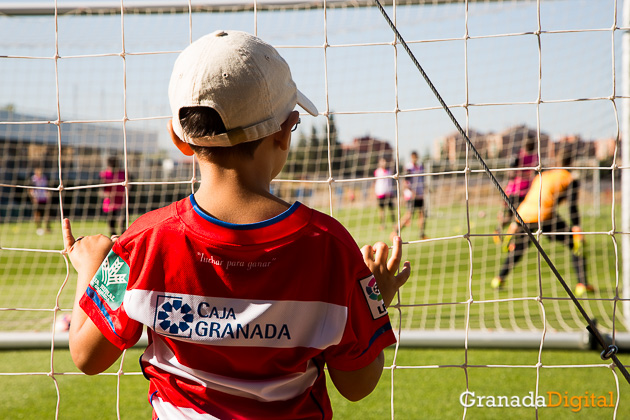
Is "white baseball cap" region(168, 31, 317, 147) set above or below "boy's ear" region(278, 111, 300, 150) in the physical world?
above

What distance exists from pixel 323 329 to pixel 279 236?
17 cm

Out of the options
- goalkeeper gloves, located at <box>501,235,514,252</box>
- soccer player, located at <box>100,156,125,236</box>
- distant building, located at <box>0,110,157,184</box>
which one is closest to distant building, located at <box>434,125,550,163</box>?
goalkeeper gloves, located at <box>501,235,514,252</box>

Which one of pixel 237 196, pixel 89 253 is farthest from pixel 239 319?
pixel 89 253

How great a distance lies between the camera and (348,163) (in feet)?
19.4

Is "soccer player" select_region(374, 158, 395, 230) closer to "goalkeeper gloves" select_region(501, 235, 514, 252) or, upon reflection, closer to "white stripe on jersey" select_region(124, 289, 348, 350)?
"goalkeeper gloves" select_region(501, 235, 514, 252)

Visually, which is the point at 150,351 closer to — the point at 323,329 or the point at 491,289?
the point at 323,329

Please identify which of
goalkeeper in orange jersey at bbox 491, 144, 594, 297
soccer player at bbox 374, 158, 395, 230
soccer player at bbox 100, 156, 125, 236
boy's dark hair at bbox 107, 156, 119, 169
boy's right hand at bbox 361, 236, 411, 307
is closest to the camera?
boy's right hand at bbox 361, 236, 411, 307

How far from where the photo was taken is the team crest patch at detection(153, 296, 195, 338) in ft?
2.87

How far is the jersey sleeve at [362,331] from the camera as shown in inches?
35.9

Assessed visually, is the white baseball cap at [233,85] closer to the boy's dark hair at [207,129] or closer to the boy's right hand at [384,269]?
the boy's dark hair at [207,129]

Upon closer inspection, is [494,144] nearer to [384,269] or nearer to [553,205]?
[553,205]

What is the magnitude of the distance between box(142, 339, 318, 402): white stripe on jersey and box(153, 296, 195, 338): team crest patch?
71mm

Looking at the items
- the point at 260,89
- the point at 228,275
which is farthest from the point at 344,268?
the point at 260,89

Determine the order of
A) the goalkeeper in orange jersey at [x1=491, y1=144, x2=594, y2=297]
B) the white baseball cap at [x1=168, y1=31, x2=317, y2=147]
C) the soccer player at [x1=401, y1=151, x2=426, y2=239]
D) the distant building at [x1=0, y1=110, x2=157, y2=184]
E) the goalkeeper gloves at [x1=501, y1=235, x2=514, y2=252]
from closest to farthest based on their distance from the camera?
1. the white baseball cap at [x1=168, y1=31, x2=317, y2=147]
2. the goalkeeper in orange jersey at [x1=491, y1=144, x2=594, y2=297]
3. the distant building at [x1=0, y1=110, x2=157, y2=184]
4. the goalkeeper gloves at [x1=501, y1=235, x2=514, y2=252]
5. the soccer player at [x1=401, y1=151, x2=426, y2=239]
